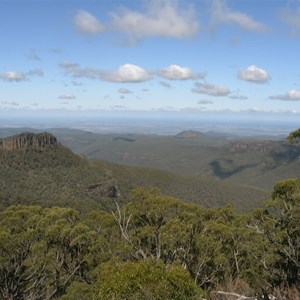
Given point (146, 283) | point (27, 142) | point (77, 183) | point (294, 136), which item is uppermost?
point (294, 136)

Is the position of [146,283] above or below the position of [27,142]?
above

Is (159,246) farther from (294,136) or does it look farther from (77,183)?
(77,183)

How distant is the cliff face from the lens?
6142 inches

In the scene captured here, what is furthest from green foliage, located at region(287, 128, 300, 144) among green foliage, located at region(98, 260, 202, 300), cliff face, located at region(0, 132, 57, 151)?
cliff face, located at region(0, 132, 57, 151)

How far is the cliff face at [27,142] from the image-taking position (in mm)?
156000

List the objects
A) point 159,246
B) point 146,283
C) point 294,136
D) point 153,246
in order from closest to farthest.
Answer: point 146,283 → point 294,136 → point 159,246 → point 153,246

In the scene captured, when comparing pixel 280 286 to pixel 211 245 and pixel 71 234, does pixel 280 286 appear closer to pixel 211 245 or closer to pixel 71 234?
pixel 211 245

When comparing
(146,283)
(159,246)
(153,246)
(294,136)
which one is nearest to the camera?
(146,283)

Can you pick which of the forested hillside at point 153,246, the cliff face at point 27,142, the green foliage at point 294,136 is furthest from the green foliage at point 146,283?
the cliff face at point 27,142

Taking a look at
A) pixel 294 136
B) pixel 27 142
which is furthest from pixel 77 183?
pixel 294 136

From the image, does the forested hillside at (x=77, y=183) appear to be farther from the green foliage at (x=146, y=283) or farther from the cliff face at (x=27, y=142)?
the green foliage at (x=146, y=283)

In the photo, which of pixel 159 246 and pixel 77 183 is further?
pixel 77 183

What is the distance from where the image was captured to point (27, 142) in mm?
163250

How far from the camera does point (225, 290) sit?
3061 centimetres
